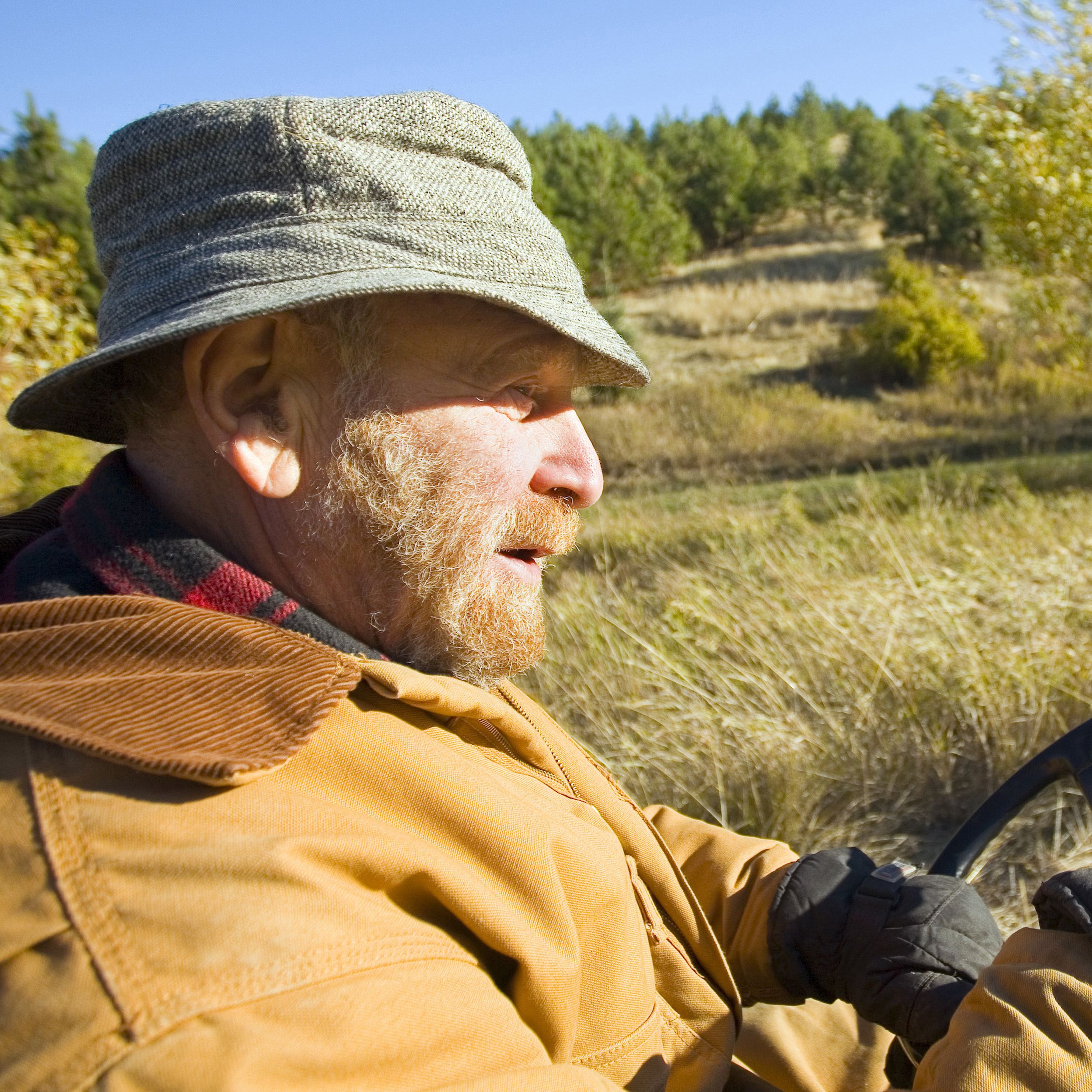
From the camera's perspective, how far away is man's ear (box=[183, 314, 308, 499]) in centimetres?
135

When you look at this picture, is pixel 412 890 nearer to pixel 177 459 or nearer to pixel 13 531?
pixel 177 459

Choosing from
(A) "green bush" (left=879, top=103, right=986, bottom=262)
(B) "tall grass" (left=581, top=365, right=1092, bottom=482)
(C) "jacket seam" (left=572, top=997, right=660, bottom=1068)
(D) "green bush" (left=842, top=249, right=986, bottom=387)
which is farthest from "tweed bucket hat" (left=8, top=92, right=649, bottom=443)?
(A) "green bush" (left=879, top=103, right=986, bottom=262)

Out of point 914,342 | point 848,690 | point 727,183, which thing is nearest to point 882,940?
point 848,690

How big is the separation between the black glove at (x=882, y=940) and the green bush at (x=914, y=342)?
20.8 m

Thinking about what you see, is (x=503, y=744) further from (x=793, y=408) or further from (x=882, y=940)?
(x=793, y=408)

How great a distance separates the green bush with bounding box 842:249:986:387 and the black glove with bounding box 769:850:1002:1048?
20817mm

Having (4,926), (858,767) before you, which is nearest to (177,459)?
(4,926)

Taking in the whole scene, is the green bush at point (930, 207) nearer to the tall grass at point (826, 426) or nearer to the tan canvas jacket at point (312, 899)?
the tall grass at point (826, 426)

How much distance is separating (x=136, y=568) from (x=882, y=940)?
4.16ft

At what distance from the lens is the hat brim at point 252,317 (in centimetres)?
122

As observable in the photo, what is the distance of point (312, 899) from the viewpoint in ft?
3.21

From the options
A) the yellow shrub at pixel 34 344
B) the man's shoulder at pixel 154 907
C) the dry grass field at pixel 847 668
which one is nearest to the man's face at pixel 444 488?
the man's shoulder at pixel 154 907

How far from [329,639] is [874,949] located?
40.1 inches

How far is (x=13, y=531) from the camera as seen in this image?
57.3 inches
